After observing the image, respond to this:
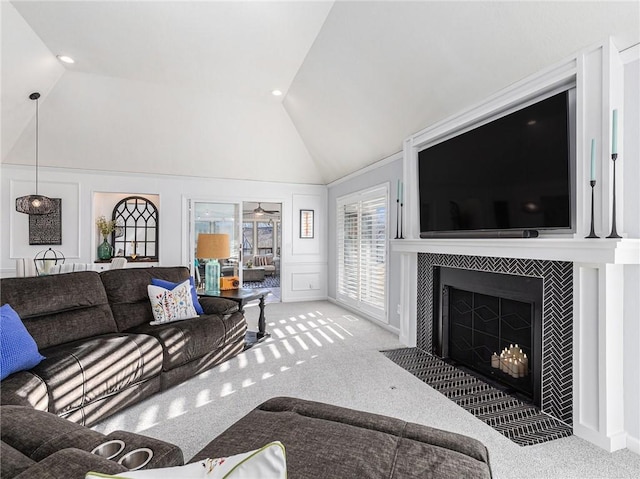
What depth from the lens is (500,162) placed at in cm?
271

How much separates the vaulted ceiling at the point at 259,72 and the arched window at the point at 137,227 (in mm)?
924

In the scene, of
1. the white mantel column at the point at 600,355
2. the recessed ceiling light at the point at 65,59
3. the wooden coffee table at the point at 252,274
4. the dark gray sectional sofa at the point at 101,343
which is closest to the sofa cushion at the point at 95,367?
the dark gray sectional sofa at the point at 101,343

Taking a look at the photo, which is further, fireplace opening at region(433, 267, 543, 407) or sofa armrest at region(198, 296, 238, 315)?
sofa armrest at region(198, 296, 238, 315)

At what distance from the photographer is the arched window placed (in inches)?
252

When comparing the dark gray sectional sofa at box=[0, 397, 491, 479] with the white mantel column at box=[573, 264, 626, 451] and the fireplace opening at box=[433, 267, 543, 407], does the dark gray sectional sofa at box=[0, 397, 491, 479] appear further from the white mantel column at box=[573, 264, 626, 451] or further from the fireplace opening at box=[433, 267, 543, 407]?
the fireplace opening at box=[433, 267, 543, 407]

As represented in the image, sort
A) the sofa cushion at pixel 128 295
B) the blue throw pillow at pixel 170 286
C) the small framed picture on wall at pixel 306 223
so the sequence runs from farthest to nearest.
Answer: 1. the small framed picture on wall at pixel 306 223
2. the blue throw pillow at pixel 170 286
3. the sofa cushion at pixel 128 295

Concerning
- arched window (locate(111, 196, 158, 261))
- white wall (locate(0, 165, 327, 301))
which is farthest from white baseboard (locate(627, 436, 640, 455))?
arched window (locate(111, 196, 158, 261))

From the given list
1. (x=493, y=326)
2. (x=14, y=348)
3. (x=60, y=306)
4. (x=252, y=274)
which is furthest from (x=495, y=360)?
(x=252, y=274)

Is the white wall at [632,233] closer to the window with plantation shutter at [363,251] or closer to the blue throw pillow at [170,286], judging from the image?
the window with plantation shutter at [363,251]

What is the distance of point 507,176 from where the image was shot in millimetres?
2650

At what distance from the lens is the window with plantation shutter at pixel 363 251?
487cm

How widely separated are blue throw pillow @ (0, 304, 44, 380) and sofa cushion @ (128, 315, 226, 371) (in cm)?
82

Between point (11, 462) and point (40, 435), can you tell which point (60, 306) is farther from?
point (11, 462)

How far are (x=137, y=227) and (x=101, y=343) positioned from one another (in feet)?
15.3
